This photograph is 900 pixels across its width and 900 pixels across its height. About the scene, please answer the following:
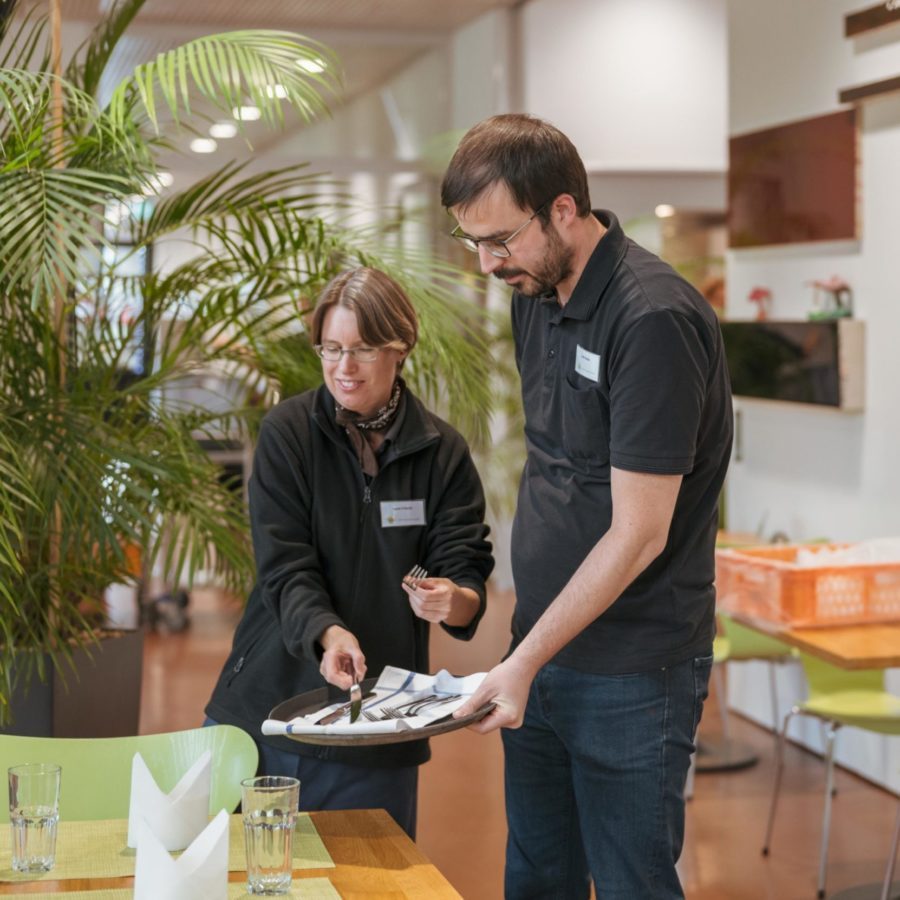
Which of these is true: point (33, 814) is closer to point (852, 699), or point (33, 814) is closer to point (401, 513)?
point (401, 513)

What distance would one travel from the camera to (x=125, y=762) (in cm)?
244

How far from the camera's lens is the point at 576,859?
2412 mm

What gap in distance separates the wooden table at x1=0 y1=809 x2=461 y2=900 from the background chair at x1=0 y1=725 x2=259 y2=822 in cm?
25

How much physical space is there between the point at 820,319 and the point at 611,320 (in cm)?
332

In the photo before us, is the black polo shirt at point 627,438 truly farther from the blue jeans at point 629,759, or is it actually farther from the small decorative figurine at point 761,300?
the small decorative figurine at point 761,300

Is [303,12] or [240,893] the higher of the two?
[303,12]

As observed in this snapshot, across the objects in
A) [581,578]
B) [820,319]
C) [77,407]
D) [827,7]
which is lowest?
[581,578]

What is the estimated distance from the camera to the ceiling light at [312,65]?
322 centimetres

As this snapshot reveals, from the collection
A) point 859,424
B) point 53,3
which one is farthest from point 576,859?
point 859,424

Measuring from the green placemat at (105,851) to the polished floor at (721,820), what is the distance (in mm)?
1958

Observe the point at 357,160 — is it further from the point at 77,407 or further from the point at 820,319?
the point at 77,407

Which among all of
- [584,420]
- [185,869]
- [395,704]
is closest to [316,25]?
[584,420]

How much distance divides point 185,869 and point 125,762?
78 centimetres

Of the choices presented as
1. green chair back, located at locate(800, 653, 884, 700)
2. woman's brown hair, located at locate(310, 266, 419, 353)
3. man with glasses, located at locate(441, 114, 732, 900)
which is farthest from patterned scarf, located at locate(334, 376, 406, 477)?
green chair back, located at locate(800, 653, 884, 700)
